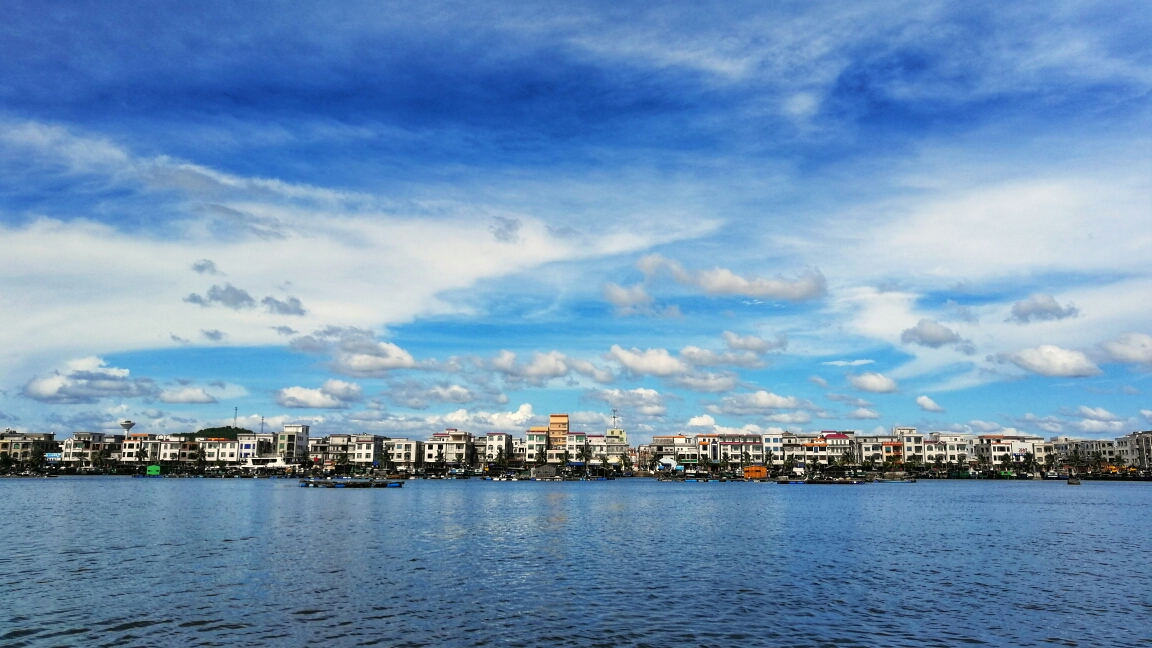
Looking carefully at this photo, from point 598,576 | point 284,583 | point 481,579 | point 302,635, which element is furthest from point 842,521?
point 302,635

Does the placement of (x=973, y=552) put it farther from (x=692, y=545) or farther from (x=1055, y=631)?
(x=1055, y=631)

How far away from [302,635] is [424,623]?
4702mm

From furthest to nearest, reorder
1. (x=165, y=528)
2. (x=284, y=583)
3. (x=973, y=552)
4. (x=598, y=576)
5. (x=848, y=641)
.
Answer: (x=165, y=528) < (x=973, y=552) < (x=598, y=576) < (x=284, y=583) < (x=848, y=641)

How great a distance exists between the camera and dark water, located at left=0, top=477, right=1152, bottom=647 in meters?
30.0

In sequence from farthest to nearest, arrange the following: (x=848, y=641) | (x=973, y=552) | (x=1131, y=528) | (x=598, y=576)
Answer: (x=1131, y=528)
(x=973, y=552)
(x=598, y=576)
(x=848, y=641)

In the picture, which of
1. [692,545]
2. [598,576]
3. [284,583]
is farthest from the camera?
[692,545]

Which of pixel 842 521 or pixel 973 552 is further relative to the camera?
pixel 842 521

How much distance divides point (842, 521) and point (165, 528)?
6269cm

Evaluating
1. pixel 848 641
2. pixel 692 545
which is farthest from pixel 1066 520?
pixel 848 641

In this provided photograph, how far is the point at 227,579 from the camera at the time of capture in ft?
133

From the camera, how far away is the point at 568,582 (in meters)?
40.9

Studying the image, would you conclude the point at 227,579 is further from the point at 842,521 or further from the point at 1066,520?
the point at 1066,520

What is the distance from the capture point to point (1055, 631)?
3098 cm

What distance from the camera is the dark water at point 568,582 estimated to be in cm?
3003
